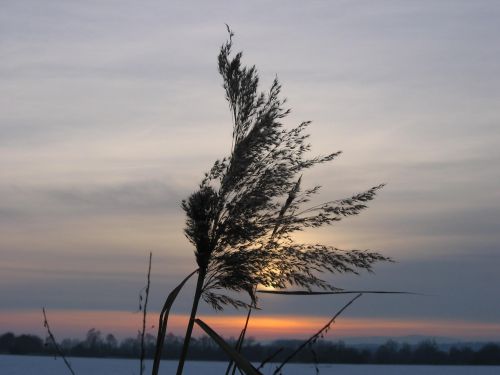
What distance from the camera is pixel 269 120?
161 inches

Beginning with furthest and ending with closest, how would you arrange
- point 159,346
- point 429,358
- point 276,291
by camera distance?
point 429,358 < point 276,291 < point 159,346

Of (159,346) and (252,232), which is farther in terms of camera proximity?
(252,232)

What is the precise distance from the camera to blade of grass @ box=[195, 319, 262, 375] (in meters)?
2.92

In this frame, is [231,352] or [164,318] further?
[164,318]

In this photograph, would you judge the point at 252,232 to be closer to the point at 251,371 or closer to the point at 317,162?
the point at 317,162

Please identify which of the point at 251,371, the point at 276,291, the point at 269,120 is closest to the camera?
the point at 251,371

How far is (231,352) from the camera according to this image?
10.0ft

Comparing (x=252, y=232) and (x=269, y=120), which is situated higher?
(x=269, y=120)

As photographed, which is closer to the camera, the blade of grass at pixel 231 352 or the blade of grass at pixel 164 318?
the blade of grass at pixel 231 352

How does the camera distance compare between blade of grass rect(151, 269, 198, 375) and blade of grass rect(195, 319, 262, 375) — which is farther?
blade of grass rect(151, 269, 198, 375)

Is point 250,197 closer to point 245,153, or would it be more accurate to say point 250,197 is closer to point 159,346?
point 245,153

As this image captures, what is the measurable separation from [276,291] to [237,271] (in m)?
0.22

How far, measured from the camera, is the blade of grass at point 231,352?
2.92 m

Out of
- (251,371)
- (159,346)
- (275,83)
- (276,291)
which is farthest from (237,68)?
(251,371)
